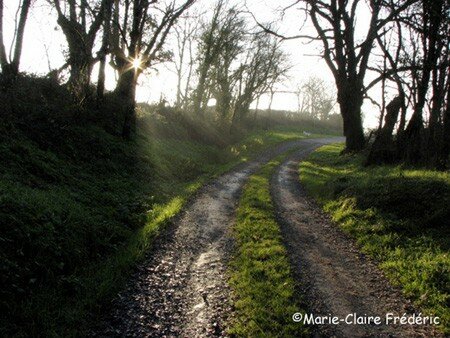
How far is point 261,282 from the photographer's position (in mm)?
6203

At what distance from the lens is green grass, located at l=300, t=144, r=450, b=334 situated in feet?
20.2

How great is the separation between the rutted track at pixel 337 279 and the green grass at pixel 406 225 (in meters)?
0.34

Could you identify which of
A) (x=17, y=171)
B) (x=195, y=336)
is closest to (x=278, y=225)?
(x=195, y=336)

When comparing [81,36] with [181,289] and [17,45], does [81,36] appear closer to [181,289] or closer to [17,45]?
[17,45]

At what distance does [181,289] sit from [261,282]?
1529mm

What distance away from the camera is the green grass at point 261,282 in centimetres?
499

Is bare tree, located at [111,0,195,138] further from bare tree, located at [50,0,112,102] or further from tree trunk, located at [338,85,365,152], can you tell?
tree trunk, located at [338,85,365,152]

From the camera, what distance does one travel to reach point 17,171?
869cm

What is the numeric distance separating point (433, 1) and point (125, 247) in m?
13.8

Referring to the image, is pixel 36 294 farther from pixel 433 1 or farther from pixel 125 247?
pixel 433 1

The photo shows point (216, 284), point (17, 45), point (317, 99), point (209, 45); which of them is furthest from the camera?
point (317, 99)

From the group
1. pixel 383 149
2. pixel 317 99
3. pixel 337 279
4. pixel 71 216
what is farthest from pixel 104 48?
pixel 317 99

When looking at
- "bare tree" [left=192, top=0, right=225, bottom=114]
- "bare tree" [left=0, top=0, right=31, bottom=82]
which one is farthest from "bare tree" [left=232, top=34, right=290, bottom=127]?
"bare tree" [left=0, top=0, right=31, bottom=82]

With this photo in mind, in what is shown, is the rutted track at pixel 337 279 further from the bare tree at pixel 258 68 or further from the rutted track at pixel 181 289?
the bare tree at pixel 258 68
